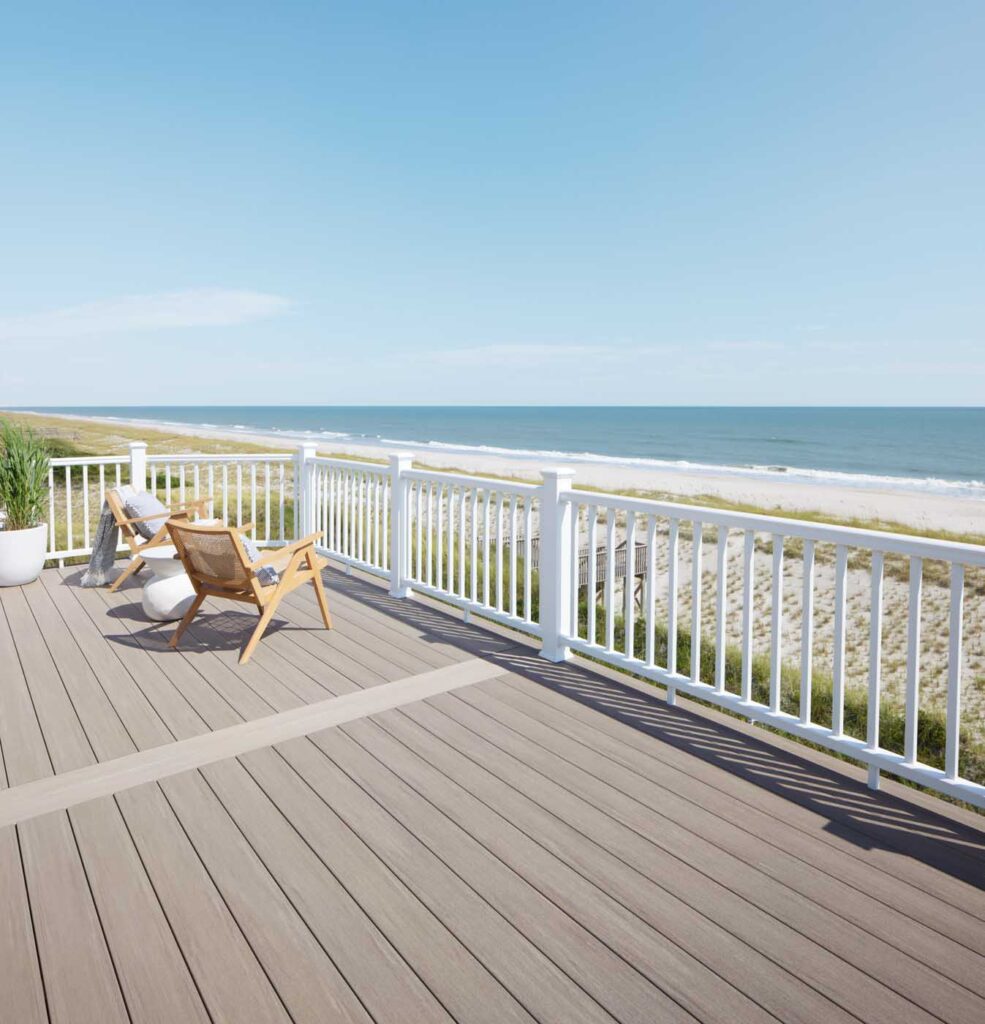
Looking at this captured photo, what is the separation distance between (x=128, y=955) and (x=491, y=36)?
16.0 meters

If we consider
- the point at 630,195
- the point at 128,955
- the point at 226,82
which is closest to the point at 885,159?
the point at 630,195

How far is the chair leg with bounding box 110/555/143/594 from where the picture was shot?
5336 mm

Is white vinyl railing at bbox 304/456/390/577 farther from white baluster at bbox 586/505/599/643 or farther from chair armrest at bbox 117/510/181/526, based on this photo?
white baluster at bbox 586/505/599/643

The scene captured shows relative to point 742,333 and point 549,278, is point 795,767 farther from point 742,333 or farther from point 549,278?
point 742,333

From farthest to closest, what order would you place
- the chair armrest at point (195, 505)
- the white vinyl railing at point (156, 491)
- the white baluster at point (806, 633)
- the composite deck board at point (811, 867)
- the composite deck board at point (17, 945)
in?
the white vinyl railing at point (156, 491) < the chair armrest at point (195, 505) < the white baluster at point (806, 633) < the composite deck board at point (811, 867) < the composite deck board at point (17, 945)

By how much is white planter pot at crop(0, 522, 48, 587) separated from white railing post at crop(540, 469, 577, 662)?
154 inches

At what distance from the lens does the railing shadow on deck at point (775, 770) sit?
220cm

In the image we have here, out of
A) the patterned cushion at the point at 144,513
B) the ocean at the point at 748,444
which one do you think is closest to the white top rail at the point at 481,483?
the patterned cushion at the point at 144,513

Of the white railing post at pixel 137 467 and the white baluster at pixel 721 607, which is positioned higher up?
the white railing post at pixel 137 467

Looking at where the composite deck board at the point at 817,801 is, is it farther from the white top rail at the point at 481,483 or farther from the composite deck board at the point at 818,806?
the white top rail at the point at 481,483

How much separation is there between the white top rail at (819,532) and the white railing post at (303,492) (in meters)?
3.38

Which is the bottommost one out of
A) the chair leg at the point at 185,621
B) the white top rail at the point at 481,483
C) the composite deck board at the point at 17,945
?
the composite deck board at the point at 17,945

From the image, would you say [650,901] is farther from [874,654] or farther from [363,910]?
[874,654]

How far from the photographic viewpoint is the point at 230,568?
3.86 meters
